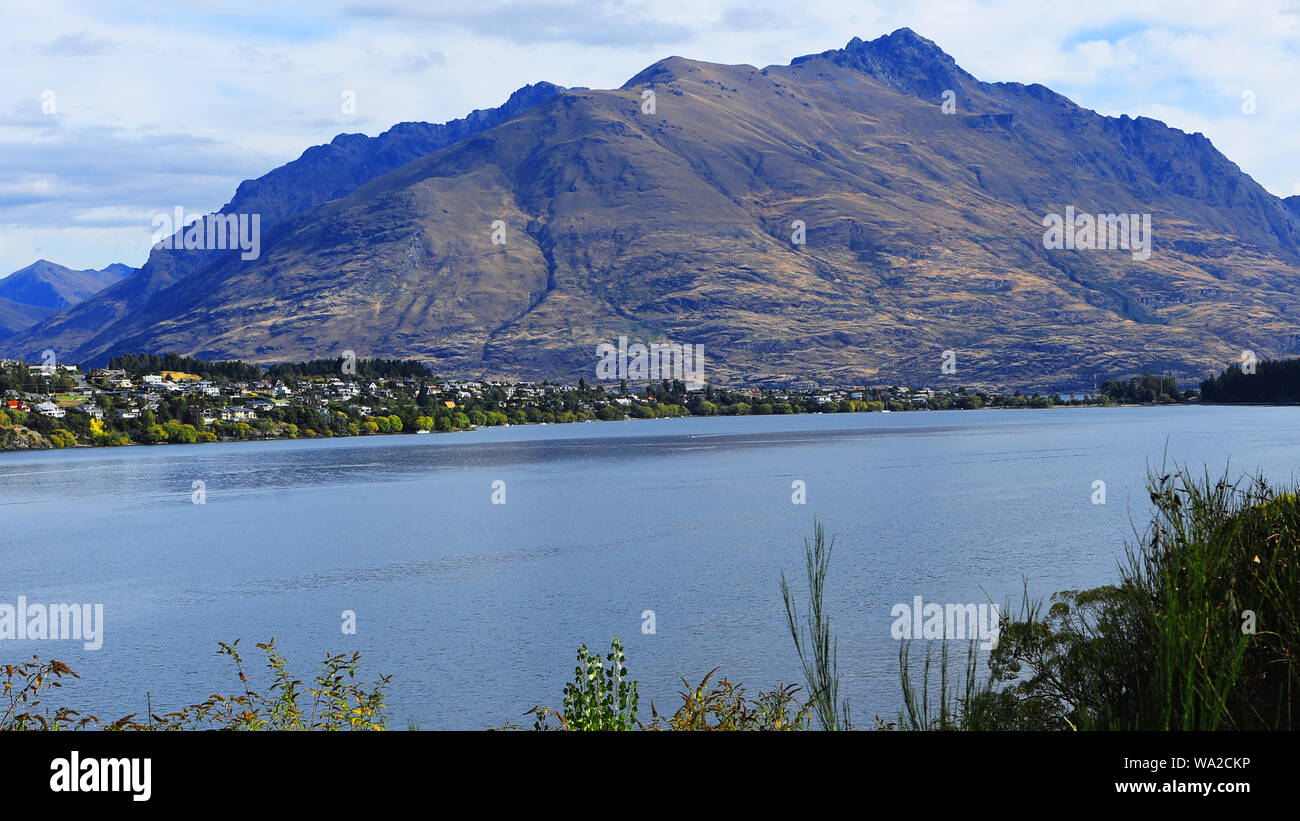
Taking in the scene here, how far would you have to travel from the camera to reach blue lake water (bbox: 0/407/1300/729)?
90.3 ft

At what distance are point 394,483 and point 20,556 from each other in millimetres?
35146

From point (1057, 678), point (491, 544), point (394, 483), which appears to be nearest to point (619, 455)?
point (394, 483)

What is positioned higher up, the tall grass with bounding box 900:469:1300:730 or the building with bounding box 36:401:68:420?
the building with bounding box 36:401:68:420

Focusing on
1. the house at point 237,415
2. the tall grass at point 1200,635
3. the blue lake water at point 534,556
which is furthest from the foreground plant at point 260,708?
the house at point 237,415

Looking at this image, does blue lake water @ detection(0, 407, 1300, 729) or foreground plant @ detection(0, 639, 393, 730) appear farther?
blue lake water @ detection(0, 407, 1300, 729)

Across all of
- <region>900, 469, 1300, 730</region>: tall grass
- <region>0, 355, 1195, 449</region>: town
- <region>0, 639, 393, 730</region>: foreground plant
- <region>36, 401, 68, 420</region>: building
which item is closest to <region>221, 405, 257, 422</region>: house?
<region>0, 355, 1195, 449</region>: town

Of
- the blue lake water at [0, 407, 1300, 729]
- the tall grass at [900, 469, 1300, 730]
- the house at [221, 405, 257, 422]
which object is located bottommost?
the blue lake water at [0, 407, 1300, 729]

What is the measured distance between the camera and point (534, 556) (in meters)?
48.7

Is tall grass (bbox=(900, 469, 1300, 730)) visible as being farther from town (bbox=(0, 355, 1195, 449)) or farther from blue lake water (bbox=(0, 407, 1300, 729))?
town (bbox=(0, 355, 1195, 449))

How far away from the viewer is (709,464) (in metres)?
96.5

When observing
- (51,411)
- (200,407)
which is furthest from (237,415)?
(51,411)

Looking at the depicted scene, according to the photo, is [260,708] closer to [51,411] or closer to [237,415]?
[51,411]

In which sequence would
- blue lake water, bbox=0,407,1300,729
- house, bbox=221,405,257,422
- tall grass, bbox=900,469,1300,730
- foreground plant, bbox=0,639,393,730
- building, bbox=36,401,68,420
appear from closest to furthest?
tall grass, bbox=900,469,1300,730
foreground plant, bbox=0,639,393,730
blue lake water, bbox=0,407,1300,729
building, bbox=36,401,68,420
house, bbox=221,405,257,422

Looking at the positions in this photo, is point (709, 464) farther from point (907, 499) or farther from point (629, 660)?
point (629, 660)
